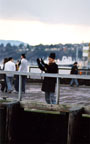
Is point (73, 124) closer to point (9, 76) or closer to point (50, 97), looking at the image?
point (50, 97)

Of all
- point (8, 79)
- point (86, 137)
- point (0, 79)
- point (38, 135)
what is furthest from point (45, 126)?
point (0, 79)

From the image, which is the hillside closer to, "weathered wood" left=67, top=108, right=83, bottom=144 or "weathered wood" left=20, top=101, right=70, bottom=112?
"weathered wood" left=20, top=101, right=70, bottom=112

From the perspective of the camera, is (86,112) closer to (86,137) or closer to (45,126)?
(86,137)

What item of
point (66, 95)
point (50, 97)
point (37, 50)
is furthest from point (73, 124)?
point (37, 50)

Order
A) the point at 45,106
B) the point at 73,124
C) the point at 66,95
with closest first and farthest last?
1. the point at 73,124
2. the point at 45,106
3. the point at 66,95

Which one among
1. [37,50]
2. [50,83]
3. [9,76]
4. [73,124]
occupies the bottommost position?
[73,124]

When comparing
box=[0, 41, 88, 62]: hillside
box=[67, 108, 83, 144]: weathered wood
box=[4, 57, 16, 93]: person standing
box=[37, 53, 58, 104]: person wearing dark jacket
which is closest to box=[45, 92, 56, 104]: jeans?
box=[37, 53, 58, 104]: person wearing dark jacket

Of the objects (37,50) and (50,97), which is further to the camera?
(37,50)

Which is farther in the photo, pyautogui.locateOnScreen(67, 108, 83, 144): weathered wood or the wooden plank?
the wooden plank

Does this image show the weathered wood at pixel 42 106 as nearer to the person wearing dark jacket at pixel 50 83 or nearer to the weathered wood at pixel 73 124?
the person wearing dark jacket at pixel 50 83

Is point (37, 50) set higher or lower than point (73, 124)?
higher

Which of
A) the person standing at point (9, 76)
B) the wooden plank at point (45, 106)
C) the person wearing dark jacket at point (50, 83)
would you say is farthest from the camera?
the person standing at point (9, 76)

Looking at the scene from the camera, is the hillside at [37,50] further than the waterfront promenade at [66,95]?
Yes

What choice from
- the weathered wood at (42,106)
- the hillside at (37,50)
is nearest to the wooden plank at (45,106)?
the weathered wood at (42,106)
